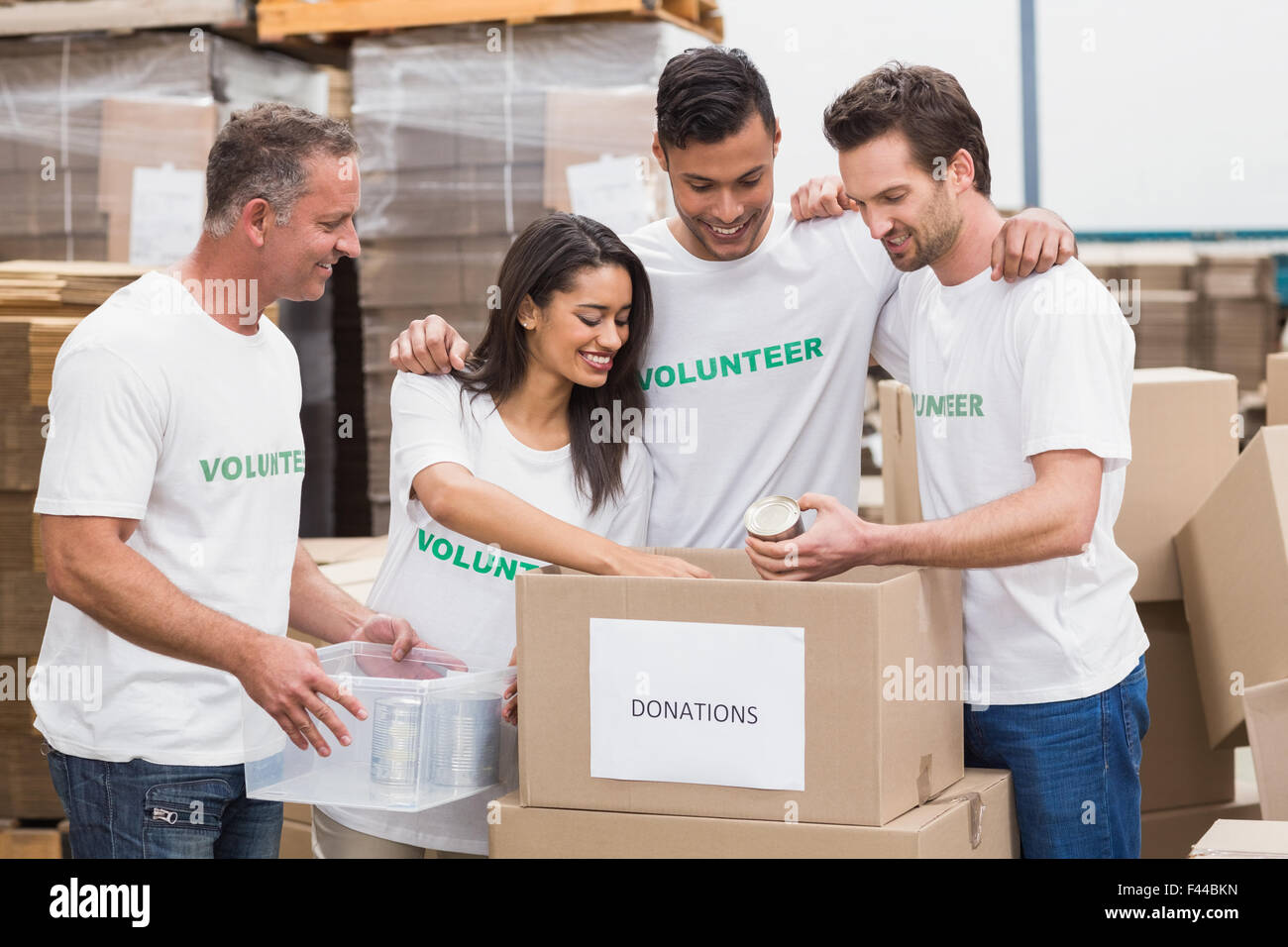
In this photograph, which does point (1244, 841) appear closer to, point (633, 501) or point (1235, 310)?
point (633, 501)

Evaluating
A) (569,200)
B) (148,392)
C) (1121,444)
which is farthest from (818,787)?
(569,200)

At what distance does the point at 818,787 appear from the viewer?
1.52 m

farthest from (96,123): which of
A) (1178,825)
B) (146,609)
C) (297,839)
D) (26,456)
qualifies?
(1178,825)

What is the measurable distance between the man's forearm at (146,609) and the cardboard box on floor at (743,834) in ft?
1.37

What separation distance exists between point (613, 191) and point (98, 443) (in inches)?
88.3

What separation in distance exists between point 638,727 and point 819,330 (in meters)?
0.88

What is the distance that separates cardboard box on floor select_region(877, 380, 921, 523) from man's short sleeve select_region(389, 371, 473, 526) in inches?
43.1

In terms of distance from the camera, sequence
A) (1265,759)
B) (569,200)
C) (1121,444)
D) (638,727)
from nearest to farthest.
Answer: (638,727) → (1121,444) → (1265,759) → (569,200)

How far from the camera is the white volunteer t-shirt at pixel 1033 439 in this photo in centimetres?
171

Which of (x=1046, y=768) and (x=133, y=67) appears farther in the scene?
(x=133, y=67)

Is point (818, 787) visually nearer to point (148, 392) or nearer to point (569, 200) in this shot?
point (148, 392)

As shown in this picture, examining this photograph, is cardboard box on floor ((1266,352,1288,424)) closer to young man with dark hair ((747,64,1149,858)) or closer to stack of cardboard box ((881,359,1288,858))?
stack of cardboard box ((881,359,1288,858))

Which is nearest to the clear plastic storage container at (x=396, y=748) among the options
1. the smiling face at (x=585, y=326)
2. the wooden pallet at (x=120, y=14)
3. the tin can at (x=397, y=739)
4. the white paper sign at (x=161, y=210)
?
the tin can at (x=397, y=739)

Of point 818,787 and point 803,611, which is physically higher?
point 803,611
